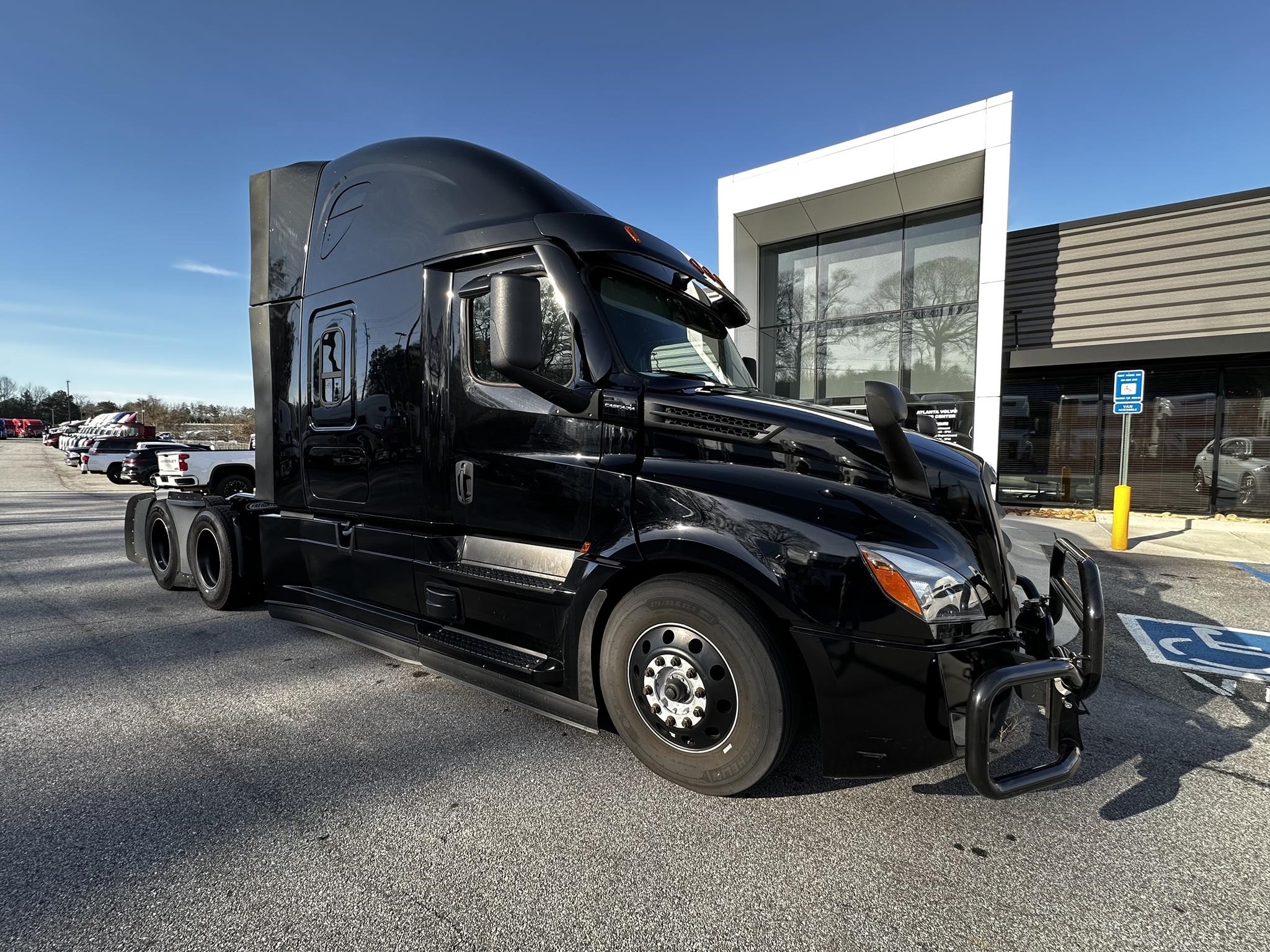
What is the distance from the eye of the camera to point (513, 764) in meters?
2.76

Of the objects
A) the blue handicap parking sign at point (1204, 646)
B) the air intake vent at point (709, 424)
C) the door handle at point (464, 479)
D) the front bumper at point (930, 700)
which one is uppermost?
the air intake vent at point (709, 424)

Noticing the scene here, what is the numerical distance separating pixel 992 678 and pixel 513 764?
1.96 m

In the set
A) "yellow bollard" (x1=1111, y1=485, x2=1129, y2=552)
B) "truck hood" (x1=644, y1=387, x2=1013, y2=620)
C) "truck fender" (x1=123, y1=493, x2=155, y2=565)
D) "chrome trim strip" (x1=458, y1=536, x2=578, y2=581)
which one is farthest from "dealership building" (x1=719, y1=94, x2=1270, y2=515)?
"chrome trim strip" (x1=458, y1=536, x2=578, y2=581)

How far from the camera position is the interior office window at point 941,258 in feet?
43.0

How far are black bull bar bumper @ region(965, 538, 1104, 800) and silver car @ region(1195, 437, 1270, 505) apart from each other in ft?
41.6

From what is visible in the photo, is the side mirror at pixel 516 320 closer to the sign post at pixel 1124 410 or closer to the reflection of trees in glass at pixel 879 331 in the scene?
the sign post at pixel 1124 410

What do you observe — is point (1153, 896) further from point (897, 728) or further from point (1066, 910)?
point (897, 728)

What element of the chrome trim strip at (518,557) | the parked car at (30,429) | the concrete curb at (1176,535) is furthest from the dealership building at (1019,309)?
the parked car at (30,429)

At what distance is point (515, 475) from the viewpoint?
302cm

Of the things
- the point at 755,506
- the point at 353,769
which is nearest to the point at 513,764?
the point at 353,769

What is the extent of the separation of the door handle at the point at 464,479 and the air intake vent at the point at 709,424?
1.07 m

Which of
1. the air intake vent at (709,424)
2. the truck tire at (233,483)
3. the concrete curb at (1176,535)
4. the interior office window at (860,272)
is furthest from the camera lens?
the interior office window at (860,272)

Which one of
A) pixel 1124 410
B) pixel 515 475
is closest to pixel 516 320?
pixel 515 475

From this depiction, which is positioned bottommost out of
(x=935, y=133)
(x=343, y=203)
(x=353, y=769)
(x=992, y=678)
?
(x=353, y=769)
